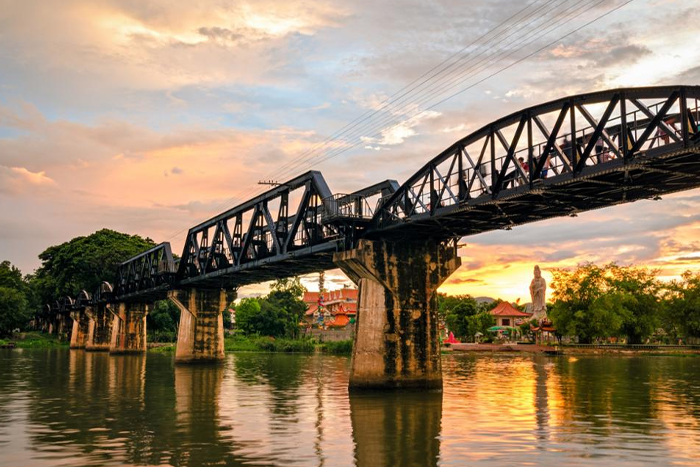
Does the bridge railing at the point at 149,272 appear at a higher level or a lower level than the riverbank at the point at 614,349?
higher

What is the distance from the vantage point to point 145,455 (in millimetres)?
21016

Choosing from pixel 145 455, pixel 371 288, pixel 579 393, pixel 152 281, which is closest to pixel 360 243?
pixel 371 288

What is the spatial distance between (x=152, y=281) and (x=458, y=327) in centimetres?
7531

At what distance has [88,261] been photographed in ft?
414

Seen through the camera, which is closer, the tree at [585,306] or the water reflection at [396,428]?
the water reflection at [396,428]

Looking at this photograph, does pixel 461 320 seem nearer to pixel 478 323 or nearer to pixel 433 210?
pixel 478 323

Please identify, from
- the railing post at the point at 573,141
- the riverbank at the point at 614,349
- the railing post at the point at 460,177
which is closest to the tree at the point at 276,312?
the riverbank at the point at 614,349

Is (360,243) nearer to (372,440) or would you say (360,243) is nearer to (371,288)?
(371,288)

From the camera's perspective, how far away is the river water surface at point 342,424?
2083cm

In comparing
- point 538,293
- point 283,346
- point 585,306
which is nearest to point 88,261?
point 283,346

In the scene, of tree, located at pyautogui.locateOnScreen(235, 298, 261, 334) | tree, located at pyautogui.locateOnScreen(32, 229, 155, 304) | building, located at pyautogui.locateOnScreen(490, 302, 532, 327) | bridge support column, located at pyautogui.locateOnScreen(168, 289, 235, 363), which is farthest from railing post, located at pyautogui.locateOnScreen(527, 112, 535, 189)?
building, located at pyautogui.locateOnScreen(490, 302, 532, 327)

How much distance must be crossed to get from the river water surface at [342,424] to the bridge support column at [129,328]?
55.8 meters

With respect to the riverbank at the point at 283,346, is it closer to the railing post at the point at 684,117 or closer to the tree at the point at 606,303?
the tree at the point at 606,303

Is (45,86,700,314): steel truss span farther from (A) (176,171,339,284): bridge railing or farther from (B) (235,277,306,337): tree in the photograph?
(B) (235,277,306,337): tree
